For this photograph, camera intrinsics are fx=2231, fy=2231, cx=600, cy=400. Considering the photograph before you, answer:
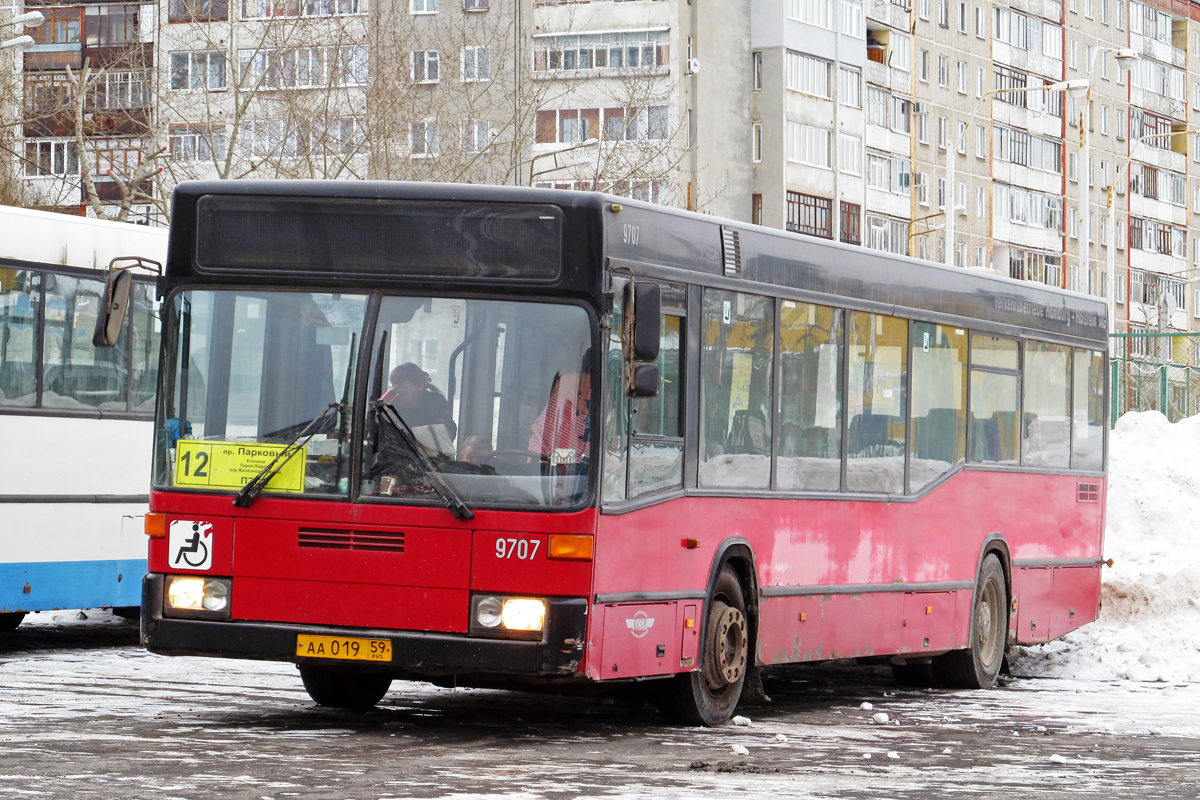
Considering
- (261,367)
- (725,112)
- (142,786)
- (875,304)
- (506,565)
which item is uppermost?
(725,112)

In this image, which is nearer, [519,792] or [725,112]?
[519,792]

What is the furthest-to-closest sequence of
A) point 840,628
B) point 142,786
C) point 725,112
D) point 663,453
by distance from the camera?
point 725,112 < point 840,628 < point 663,453 < point 142,786

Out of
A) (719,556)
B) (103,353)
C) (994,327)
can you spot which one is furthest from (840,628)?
(103,353)

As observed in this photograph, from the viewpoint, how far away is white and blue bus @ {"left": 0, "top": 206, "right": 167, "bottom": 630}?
49.9ft

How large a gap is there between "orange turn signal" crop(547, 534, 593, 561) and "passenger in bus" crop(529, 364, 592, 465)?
36 centimetres

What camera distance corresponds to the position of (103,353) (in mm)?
16000

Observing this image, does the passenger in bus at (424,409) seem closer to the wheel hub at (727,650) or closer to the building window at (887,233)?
the wheel hub at (727,650)

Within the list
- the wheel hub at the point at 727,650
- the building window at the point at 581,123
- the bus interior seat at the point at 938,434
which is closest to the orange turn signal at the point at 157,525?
the wheel hub at the point at 727,650

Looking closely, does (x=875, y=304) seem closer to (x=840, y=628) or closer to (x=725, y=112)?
(x=840, y=628)

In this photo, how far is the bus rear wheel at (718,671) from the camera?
11945mm

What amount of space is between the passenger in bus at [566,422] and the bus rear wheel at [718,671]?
169cm

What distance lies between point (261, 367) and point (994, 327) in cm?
681

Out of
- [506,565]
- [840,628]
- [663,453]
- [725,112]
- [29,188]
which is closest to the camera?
[506,565]

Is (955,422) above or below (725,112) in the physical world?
below
